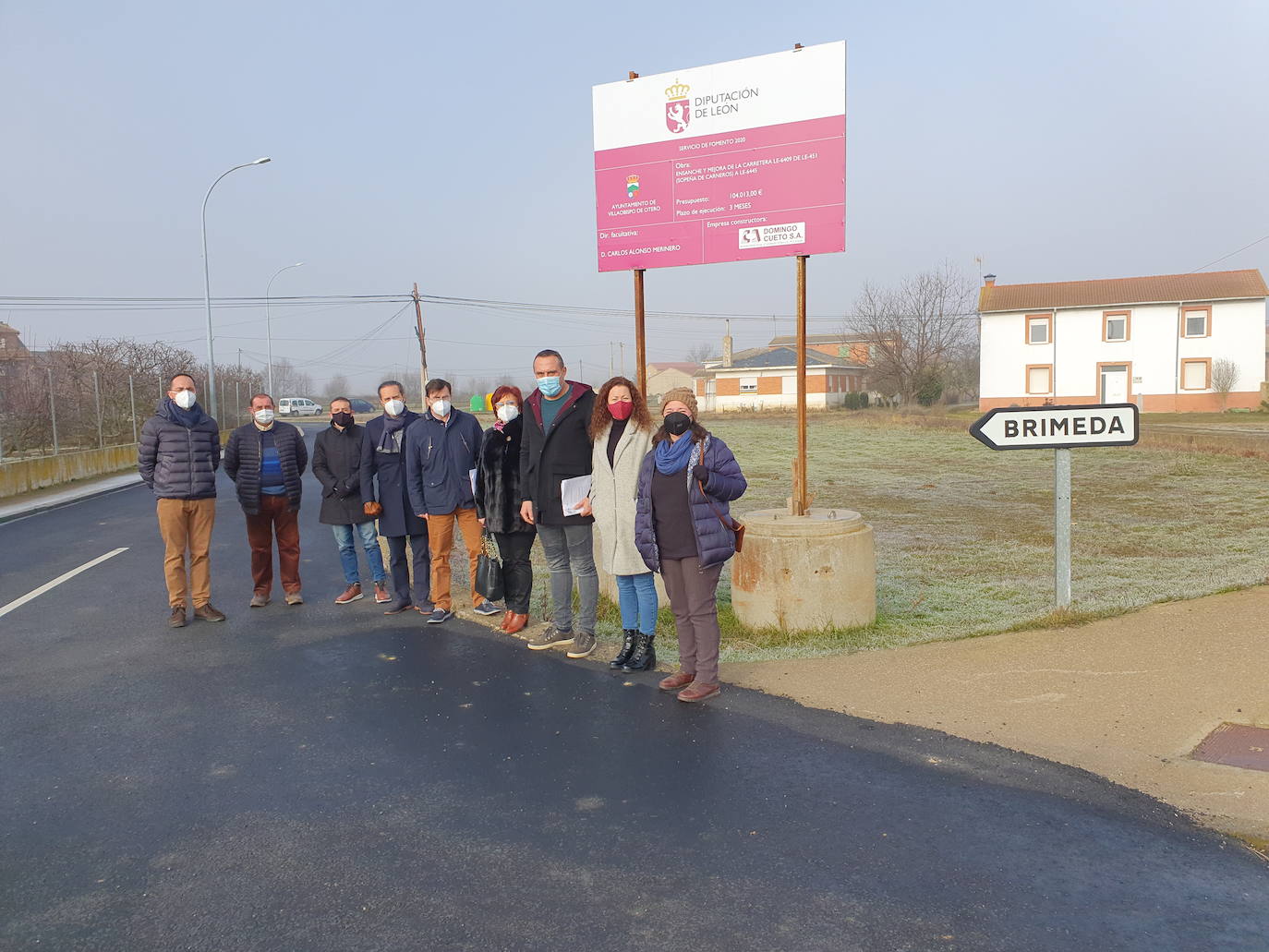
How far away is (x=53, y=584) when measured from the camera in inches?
377

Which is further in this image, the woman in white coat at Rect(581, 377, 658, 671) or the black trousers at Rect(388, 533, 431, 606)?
the black trousers at Rect(388, 533, 431, 606)

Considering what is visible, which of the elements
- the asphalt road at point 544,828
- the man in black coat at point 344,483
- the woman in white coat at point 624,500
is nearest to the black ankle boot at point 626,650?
the woman in white coat at point 624,500

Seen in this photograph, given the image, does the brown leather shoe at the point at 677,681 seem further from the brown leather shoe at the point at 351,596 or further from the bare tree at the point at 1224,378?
the bare tree at the point at 1224,378

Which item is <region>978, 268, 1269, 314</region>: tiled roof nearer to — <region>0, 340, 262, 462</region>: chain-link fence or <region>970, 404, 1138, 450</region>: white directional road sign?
<region>0, 340, 262, 462</region>: chain-link fence

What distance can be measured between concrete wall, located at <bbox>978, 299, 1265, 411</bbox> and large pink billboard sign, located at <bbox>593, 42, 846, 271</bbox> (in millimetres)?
47862

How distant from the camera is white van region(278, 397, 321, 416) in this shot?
78812 mm

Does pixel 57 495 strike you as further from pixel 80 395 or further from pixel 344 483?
pixel 344 483

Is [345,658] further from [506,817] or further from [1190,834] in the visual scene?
[1190,834]

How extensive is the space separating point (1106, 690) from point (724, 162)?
4.86 metres

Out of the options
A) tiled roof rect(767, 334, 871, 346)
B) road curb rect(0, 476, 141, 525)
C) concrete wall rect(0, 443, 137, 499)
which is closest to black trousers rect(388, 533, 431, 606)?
road curb rect(0, 476, 141, 525)

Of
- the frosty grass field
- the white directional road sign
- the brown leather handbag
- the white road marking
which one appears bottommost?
the frosty grass field

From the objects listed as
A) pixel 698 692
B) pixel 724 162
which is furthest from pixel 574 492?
pixel 724 162

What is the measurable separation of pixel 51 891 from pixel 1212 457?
24.6 metres

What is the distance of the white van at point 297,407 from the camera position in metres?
78.8
